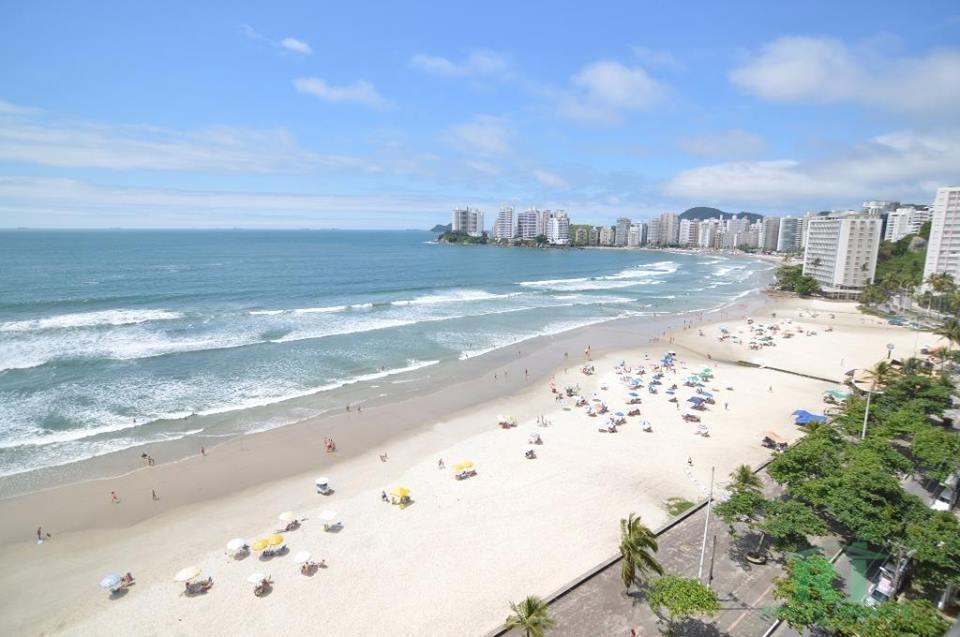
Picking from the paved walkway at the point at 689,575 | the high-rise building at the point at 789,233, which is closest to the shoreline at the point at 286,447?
the paved walkway at the point at 689,575

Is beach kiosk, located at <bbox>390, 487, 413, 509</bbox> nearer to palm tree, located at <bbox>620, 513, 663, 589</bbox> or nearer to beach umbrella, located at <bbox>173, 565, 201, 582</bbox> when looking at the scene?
beach umbrella, located at <bbox>173, 565, 201, 582</bbox>

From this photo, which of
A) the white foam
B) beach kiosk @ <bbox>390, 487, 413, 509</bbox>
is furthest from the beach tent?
the white foam

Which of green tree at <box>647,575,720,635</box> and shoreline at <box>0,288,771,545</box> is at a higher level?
green tree at <box>647,575,720,635</box>

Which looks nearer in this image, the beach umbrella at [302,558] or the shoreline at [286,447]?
the beach umbrella at [302,558]

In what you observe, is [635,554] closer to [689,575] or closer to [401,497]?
[689,575]

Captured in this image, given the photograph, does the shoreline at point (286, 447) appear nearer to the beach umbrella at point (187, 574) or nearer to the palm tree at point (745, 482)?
the beach umbrella at point (187, 574)

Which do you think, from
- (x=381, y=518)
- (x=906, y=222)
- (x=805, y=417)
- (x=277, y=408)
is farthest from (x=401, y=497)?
(x=906, y=222)

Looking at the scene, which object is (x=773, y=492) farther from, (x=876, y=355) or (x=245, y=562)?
(x=876, y=355)
